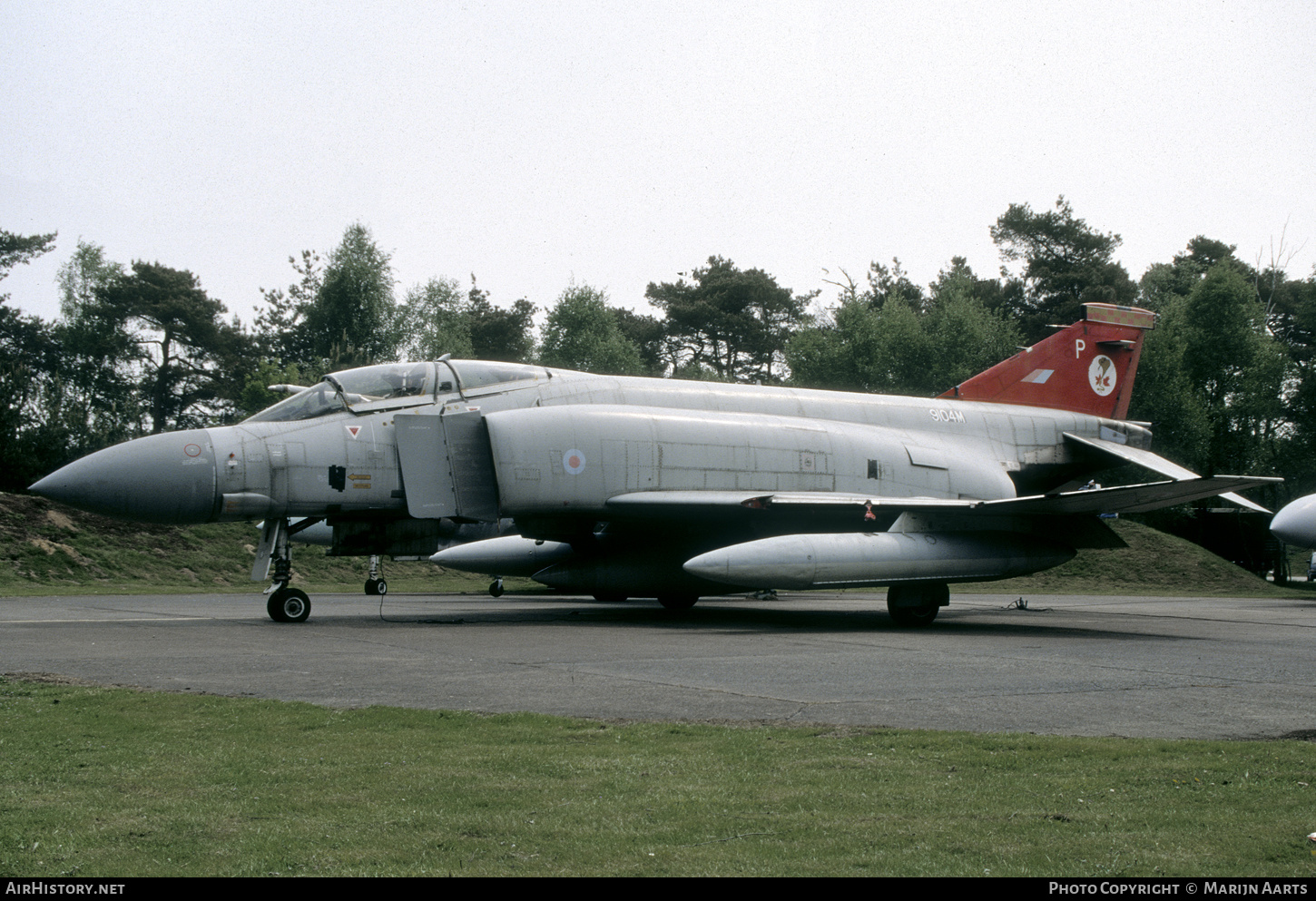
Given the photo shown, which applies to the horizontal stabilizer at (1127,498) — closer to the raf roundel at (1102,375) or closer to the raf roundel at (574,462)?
the raf roundel at (574,462)

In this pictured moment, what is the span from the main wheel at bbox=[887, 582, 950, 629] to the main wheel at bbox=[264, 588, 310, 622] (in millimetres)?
7870

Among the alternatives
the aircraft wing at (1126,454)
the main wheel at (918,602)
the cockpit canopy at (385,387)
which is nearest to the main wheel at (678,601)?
the main wheel at (918,602)

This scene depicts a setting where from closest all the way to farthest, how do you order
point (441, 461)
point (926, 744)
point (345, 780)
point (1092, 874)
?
point (1092, 874) → point (345, 780) → point (926, 744) → point (441, 461)

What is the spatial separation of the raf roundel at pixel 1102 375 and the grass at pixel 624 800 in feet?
53.3

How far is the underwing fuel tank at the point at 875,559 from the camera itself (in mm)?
12531

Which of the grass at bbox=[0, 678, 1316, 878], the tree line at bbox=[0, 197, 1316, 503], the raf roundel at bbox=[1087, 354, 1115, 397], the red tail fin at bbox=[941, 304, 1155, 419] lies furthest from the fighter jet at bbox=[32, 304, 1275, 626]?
the tree line at bbox=[0, 197, 1316, 503]

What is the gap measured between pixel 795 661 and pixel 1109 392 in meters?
13.9

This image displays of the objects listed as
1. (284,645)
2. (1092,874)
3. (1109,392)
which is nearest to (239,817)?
(1092,874)

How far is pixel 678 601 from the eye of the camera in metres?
17.6

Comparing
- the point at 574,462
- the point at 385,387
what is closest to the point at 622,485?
the point at 574,462

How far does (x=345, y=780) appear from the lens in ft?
14.0

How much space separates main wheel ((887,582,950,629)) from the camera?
14078 millimetres

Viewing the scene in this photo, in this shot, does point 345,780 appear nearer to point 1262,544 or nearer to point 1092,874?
point 1092,874

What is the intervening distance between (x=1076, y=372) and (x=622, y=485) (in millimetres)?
10502
